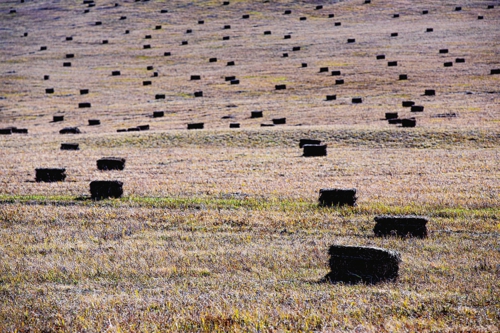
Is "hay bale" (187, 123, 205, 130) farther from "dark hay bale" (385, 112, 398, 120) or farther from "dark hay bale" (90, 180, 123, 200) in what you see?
"dark hay bale" (90, 180, 123, 200)

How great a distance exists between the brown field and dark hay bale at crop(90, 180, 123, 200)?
42 cm

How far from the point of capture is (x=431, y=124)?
2958 centimetres

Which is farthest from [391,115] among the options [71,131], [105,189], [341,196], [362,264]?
[362,264]

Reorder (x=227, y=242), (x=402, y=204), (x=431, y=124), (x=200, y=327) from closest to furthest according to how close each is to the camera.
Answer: (x=200, y=327) → (x=227, y=242) → (x=402, y=204) → (x=431, y=124)

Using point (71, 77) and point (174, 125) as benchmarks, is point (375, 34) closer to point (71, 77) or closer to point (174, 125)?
point (71, 77)

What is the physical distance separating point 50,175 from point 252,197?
272 inches

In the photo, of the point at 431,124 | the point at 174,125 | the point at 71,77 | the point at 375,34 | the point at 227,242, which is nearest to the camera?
the point at 227,242

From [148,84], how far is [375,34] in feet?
77.7

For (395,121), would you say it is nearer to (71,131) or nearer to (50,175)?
(71,131)

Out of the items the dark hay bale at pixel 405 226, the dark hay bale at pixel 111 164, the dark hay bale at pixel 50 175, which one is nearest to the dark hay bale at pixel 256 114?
the dark hay bale at pixel 111 164

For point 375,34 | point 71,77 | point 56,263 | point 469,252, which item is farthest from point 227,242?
point 375,34

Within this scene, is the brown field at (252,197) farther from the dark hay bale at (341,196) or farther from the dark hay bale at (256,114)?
the dark hay bale at (256,114)

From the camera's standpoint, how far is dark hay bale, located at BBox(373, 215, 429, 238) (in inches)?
455

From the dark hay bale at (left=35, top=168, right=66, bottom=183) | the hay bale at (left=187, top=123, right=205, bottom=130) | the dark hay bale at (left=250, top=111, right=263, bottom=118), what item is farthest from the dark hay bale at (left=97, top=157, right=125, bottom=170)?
the dark hay bale at (left=250, top=111, right=263, bottom=118)
